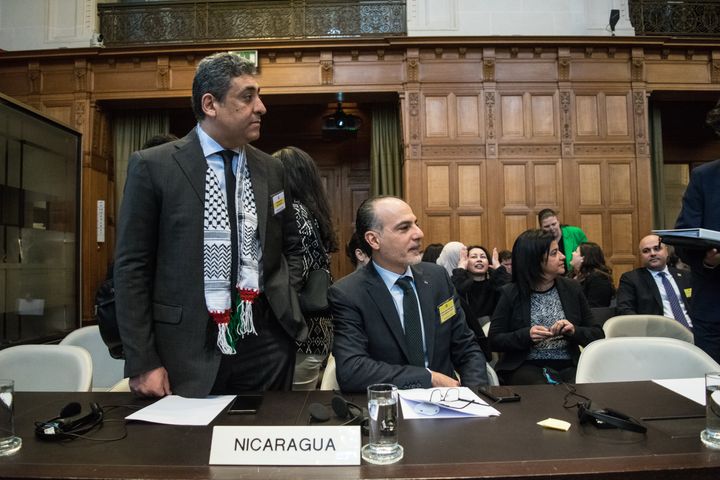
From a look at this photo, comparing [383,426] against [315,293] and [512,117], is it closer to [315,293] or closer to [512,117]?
[315,293]

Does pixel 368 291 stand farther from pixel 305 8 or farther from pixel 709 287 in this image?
pixel 305 8

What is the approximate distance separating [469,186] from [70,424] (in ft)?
20.2

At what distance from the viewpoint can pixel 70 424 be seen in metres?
1.25

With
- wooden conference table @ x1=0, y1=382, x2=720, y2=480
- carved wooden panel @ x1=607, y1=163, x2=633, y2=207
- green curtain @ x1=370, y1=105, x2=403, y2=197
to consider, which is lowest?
wooden conference table @ x1=0, y1=382, x2=720, y2=480

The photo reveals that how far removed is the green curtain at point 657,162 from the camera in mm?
7469

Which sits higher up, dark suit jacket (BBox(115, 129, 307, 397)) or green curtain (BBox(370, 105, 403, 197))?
green curtain (BBox(370, 105, 403, 197))

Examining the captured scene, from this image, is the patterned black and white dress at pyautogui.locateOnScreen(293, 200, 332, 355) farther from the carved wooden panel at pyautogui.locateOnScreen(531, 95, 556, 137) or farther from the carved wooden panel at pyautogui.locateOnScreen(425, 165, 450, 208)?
the carved wooden panel at pyautogui.locateOnScreen(531, 95, 556, 137)

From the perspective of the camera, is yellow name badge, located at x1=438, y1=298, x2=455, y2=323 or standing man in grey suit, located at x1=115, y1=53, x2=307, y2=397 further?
yellow name badge, located at x1=438, y1=298, x2=455, y2=323

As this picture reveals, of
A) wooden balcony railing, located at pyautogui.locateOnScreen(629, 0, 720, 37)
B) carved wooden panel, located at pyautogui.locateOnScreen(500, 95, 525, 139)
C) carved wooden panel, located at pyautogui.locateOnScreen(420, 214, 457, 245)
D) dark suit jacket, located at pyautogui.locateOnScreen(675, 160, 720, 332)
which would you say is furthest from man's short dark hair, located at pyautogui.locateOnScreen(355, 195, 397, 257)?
wooden balcony railing, located at pyautogui.locateOnScreen(629, 0, 720, 37)

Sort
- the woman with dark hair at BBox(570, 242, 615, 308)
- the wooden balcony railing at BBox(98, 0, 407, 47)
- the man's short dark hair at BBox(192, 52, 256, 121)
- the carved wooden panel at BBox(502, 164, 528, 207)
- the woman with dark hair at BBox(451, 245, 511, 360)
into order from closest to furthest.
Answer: the man's short dark hair at BBox(192, 52, 256, 121) → the woman with dark hair at BBox(451, 245, 511, 360) → the woman with dark hair at BBox(570, 242, 615, 308) → the carved wooden panel at BBox(502, 164, 528, 207) → the wooden balcony railing at BBox(98, 0, 407, 47)

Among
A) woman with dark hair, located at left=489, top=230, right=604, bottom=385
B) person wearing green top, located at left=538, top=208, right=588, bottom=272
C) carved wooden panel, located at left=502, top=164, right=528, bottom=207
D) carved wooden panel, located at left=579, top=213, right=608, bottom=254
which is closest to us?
woman with dark hair, located at left=489, top=230, right=604, bottom=385

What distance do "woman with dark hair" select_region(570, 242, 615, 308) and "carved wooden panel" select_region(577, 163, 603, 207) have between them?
2979 millimetres

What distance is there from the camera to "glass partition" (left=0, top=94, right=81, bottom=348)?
452cm

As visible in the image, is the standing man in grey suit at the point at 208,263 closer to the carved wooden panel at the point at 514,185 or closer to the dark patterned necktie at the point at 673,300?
the dark patterned necktie at the point at 673,300
